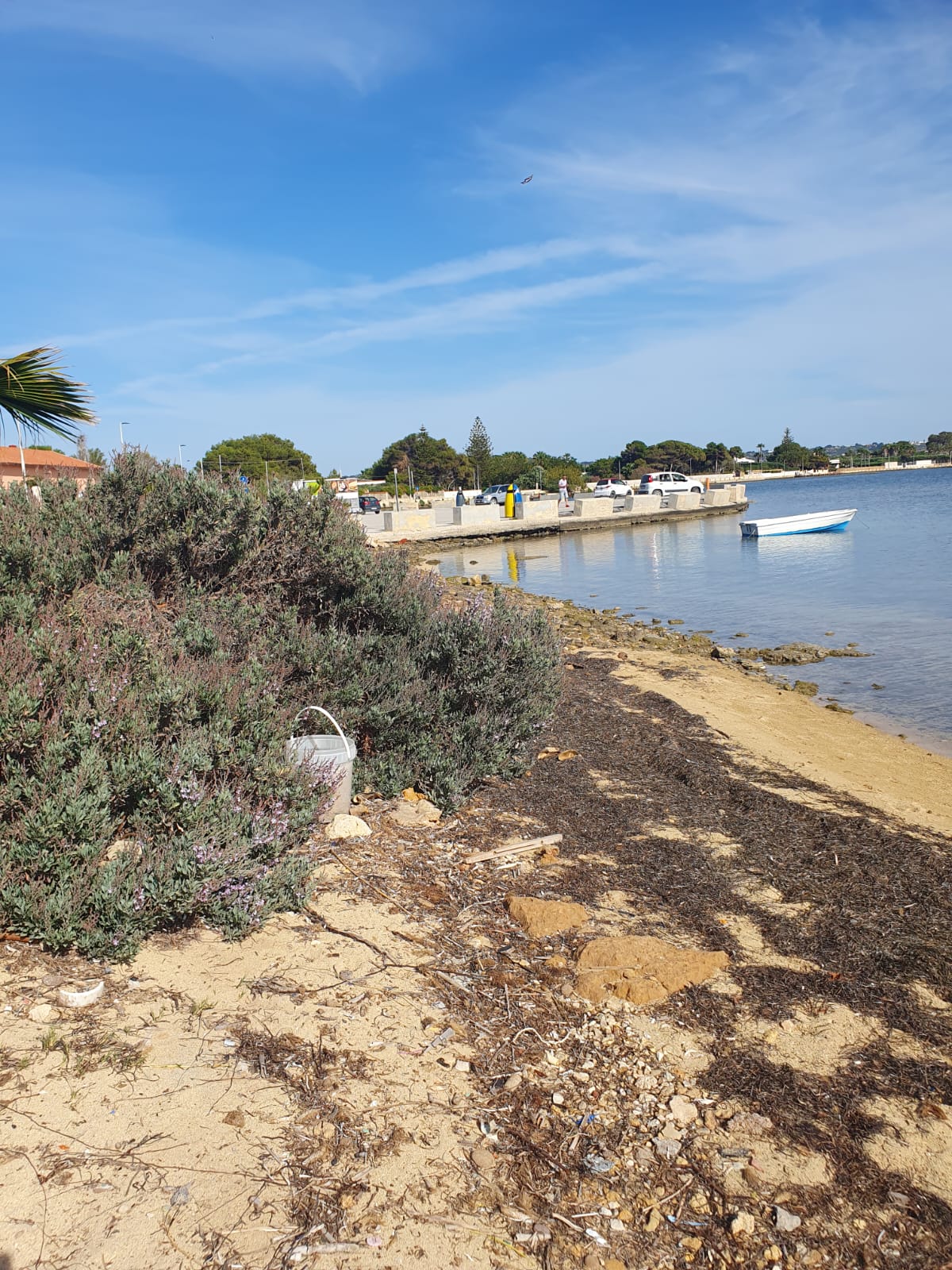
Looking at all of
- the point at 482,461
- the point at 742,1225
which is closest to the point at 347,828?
the point at 742,1225

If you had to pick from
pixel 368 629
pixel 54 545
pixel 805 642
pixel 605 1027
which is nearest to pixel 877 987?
pixel 605 1027

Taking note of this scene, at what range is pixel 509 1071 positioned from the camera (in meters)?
3.25

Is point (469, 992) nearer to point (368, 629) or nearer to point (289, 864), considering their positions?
point (289, 864)

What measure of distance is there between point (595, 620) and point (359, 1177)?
15652 mm

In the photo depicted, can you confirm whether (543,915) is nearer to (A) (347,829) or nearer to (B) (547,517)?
(A) (347,829)

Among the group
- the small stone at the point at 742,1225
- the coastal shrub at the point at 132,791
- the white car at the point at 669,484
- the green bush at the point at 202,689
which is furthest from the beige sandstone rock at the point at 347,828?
the white car at the point at 669,484

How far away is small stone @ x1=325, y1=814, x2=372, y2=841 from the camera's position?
5176 mm

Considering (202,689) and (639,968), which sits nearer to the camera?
(639,968)

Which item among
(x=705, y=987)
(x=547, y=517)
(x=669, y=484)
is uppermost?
(x=669, y=484)

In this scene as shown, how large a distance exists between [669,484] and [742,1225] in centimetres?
6431

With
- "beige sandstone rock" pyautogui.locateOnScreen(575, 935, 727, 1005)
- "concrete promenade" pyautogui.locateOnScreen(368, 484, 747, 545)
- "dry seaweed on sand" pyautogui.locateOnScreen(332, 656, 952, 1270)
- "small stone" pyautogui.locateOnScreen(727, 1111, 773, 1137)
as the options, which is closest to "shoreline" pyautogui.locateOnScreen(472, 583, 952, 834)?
"dry seaweed on sand" pyautogui.locateOnScreen(332, 656, 952, 1270)

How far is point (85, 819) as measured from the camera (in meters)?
3.51

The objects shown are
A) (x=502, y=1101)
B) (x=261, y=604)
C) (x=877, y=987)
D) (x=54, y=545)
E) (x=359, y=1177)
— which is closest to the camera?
(x=359, y=1177)

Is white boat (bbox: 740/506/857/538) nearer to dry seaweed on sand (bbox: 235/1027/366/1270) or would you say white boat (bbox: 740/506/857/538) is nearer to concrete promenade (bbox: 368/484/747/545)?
concrete promenade (bbox: 368/484/747/545)
